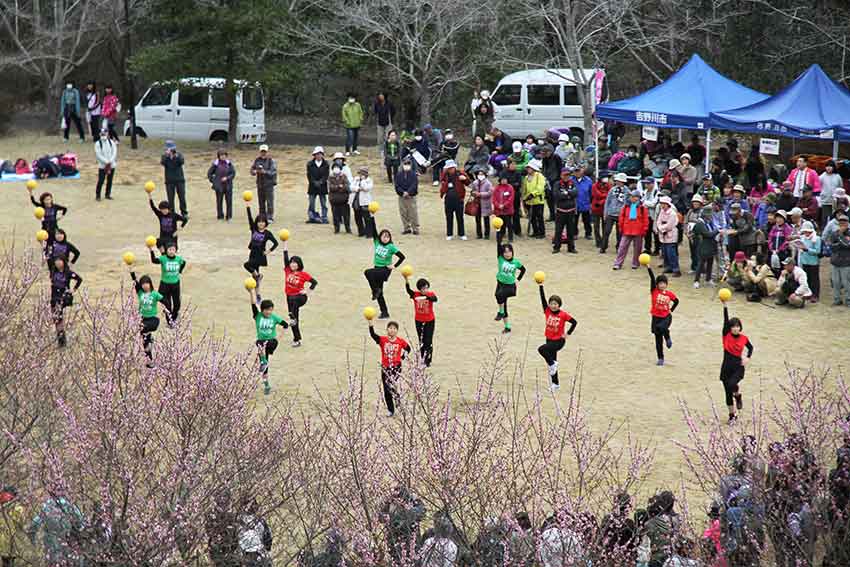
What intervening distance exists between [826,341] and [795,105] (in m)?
6.92

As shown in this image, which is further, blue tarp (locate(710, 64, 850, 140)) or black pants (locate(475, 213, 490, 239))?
black pants (locate(475, 213, 490, 239))

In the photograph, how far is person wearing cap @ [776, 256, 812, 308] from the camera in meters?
18.8

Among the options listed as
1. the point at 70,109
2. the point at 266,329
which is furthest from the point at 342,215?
the point at 70,109

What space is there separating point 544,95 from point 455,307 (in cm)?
1283

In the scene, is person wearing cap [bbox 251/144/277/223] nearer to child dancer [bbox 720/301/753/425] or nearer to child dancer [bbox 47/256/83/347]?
child dancer [bbox 47/256/83/347]

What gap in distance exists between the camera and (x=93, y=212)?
25734 mm

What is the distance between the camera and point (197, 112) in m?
32.7

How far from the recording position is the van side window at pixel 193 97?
106 feet

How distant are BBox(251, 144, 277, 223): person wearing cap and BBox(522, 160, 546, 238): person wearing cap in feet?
16.0

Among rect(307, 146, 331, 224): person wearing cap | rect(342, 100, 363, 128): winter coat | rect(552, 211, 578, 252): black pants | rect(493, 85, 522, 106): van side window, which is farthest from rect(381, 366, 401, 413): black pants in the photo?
rect(493, 85, 522, 106): van side window

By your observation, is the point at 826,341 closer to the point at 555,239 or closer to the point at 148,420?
the point at 555,239

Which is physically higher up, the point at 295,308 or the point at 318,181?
the point at 318,181

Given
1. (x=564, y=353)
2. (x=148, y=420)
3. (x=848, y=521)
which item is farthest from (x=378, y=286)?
(x=848, y=521)

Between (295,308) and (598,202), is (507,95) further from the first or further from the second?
(295,308)
